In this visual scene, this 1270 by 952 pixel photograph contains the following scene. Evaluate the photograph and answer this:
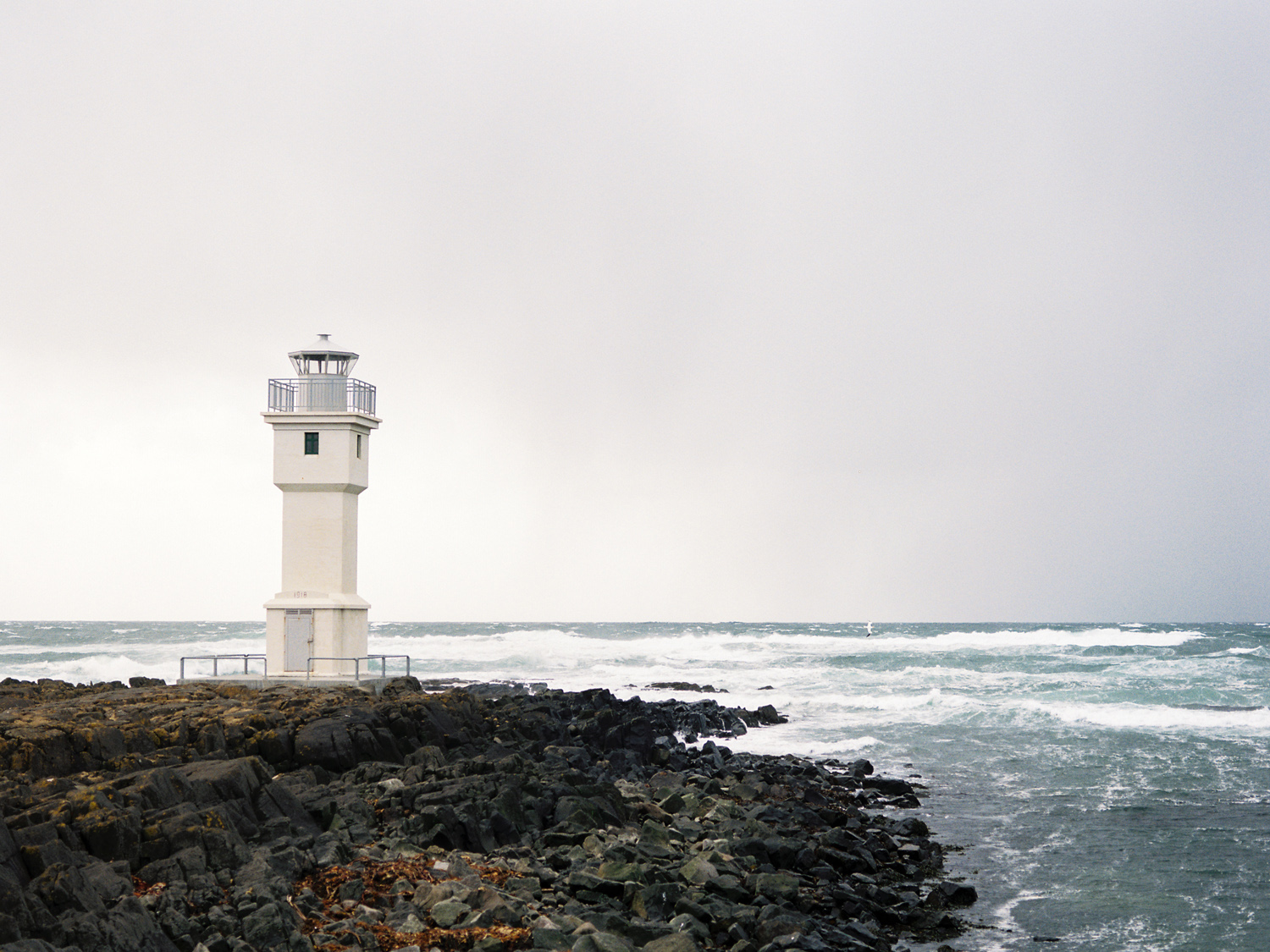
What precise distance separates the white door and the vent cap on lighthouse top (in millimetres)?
4034

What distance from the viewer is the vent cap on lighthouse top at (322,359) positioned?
18.0 metres

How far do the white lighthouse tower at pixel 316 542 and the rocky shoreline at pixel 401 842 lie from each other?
11.4 ft

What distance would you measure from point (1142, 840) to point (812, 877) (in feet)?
14.7

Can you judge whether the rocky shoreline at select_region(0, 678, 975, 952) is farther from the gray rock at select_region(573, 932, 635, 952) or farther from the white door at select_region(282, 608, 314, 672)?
the white door at select_region(282, 608, 314, 672)

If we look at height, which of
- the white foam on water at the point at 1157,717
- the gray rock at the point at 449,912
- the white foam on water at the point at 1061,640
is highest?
the gray rock at the point at 449,912

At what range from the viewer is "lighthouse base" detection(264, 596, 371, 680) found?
17344 mm

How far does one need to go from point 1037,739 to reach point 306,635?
13014 mm

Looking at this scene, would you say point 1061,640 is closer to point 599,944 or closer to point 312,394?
point 312,394

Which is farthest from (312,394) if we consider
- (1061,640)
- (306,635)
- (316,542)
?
(1061,640)

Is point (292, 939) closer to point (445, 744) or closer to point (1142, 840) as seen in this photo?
point (445, 744)

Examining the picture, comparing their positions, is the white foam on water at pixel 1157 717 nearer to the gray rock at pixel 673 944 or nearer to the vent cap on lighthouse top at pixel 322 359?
the vent cap on lighthouse top at pixel 322 359

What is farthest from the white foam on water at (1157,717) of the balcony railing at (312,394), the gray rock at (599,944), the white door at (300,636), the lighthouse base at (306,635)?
the gray rock at (599,944)

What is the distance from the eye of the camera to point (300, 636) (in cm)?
1739

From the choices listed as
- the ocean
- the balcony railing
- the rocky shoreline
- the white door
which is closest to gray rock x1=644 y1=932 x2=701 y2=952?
the rocky shoreline
